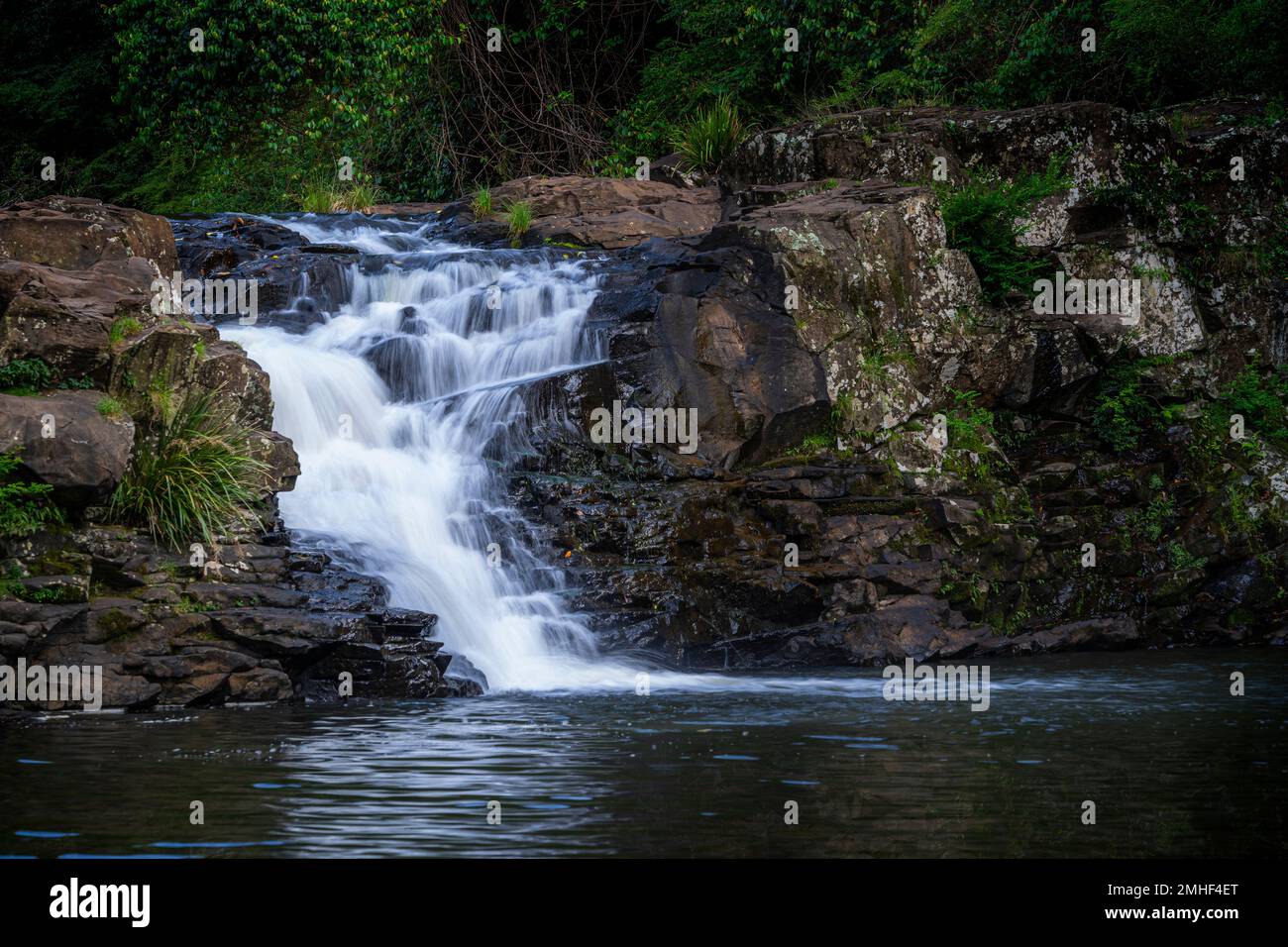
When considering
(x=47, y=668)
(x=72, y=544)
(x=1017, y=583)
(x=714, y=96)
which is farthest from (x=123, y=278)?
(x=714, y=96)

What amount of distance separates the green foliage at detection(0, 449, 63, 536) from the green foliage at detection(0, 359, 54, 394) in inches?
37.9

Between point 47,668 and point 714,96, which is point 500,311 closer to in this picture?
point 47,668

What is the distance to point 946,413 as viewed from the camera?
48.3 ft

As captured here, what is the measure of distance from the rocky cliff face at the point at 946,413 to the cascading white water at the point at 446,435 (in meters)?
0.51

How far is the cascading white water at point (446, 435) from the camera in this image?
11727 millimetres

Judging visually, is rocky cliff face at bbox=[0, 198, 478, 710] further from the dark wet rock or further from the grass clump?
the grass clump

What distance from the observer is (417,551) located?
12.3 metres

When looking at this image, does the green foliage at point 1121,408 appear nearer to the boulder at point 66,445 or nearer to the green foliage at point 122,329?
the green foliage at point 122,329

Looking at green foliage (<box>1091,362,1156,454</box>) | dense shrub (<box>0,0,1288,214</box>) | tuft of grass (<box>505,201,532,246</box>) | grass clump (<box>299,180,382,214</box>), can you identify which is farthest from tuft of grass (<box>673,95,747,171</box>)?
green foliage (<box>1091,362,1156,454</box>)

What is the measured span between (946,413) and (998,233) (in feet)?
8.48

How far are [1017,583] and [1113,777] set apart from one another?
7.21m

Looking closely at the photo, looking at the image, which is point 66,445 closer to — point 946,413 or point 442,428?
point 442,428

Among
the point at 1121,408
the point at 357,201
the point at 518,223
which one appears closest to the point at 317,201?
the point at 357,201

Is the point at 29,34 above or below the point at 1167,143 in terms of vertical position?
above
